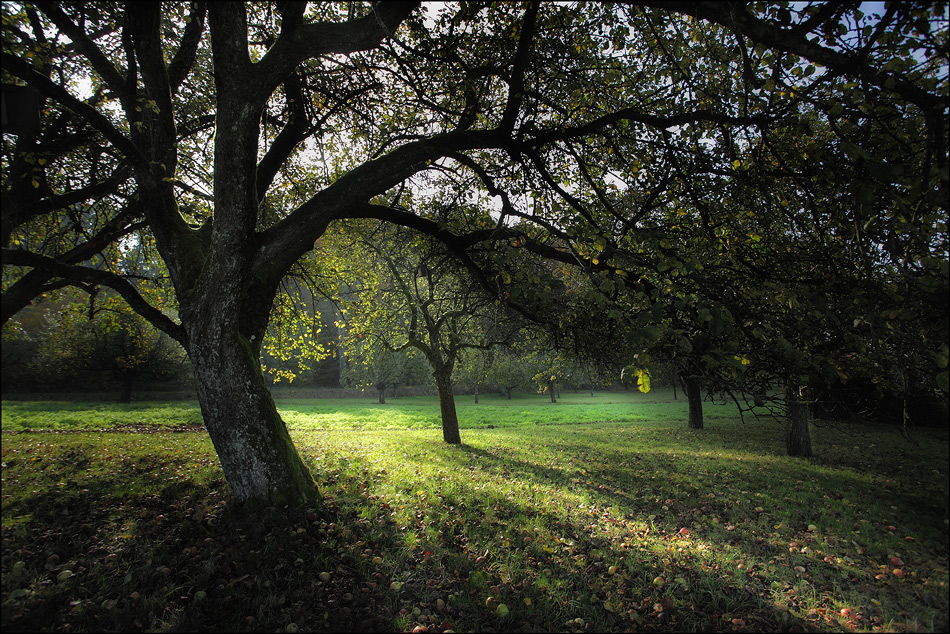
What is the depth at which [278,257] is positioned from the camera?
5.52m

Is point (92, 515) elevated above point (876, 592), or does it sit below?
above

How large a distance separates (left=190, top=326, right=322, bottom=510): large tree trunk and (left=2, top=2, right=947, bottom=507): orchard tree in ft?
Answer: 0.08

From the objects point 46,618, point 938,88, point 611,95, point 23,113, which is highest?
point 611,95

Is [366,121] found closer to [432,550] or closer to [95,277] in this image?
[95,277]

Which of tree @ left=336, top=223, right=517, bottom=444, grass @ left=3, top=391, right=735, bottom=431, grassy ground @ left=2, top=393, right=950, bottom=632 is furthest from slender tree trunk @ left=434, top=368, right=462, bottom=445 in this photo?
grass @ left=3, top=391, right=735, bottom=431

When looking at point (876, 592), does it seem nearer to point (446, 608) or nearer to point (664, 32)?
point (446, 608)

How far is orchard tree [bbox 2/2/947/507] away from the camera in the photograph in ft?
10.6

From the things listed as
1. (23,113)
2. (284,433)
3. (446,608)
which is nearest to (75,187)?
(284,433)

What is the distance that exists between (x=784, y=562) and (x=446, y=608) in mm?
4244

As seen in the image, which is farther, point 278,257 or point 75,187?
point 75,187

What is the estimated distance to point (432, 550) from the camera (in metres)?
4.69

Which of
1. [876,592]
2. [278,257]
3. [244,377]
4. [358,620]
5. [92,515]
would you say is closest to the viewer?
[876,592]

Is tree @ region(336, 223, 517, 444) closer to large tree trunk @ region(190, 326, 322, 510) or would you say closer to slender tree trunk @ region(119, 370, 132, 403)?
large tree trunk @ region(190, 326, 322, 510)

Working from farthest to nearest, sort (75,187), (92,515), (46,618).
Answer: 1. (75,187)
2. (92,515)
3. (46,618)
